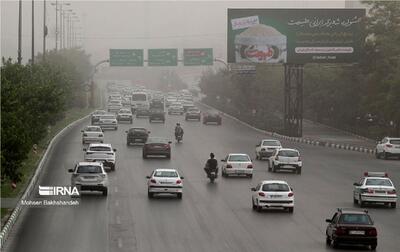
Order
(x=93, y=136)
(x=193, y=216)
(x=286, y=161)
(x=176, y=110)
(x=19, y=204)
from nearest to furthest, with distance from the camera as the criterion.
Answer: (x=193, y=216), (x=19, y=204), (x=286, y=161), (x=93, y=136), (x=176, y=110)

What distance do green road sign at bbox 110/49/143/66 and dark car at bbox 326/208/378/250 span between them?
109m

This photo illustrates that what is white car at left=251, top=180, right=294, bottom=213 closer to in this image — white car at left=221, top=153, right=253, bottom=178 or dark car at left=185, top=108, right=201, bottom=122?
white car at left=221, top=153, right=253, bottom=178

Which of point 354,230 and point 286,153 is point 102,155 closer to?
point 286,153

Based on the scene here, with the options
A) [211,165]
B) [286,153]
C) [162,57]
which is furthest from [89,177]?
[162,57]

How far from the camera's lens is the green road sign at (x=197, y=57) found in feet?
444

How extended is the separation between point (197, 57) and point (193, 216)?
98.6 meters

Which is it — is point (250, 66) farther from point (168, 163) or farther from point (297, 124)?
point (168, 163)

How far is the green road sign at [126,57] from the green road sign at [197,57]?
5.98 m

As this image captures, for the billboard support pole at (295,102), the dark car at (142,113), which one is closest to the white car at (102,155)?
the billboard support pole at (295,102)

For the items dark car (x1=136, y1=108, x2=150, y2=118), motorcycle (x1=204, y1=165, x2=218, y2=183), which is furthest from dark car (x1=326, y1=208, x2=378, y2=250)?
dark car (x1=136, y1=108, x2=150, y2=118)

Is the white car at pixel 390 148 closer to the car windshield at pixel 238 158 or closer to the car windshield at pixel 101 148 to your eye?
the car windshield at pixel 238 158

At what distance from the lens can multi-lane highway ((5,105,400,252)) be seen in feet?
101

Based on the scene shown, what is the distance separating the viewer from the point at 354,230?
2930cm

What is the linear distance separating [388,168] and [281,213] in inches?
1037
